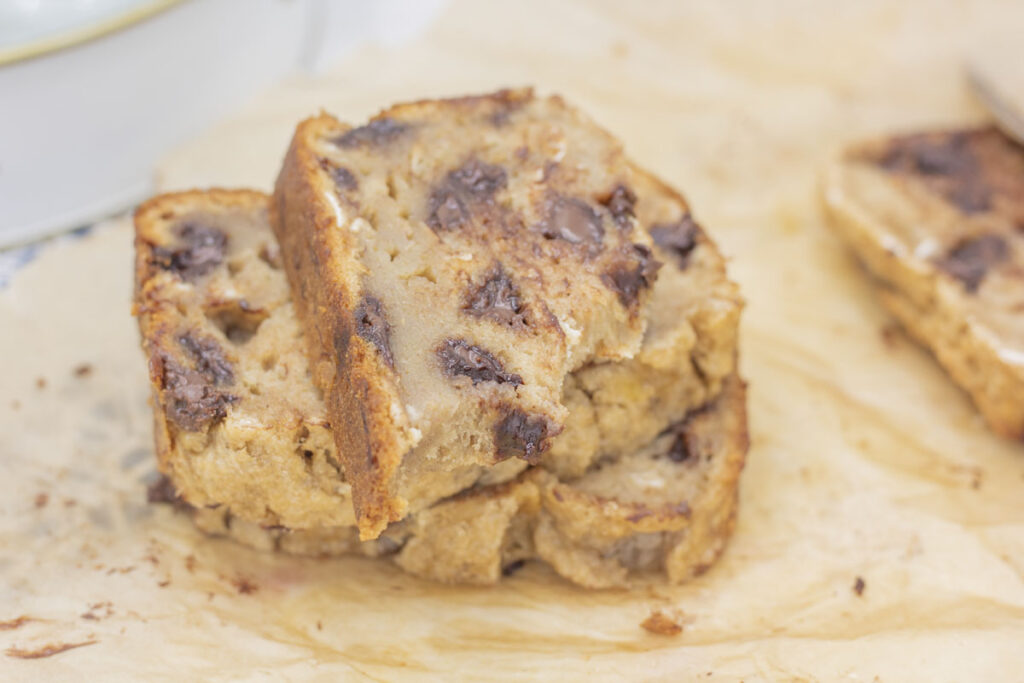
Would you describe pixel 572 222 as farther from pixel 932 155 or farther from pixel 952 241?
pixel 932 155

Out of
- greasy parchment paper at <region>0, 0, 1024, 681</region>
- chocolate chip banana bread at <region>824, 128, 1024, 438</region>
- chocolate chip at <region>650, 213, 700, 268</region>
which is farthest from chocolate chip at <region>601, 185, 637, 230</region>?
chocolate chip banana bread at <region>824, 128, 1024, 438</region>

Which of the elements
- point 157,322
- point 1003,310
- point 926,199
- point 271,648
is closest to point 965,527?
point 1003,310

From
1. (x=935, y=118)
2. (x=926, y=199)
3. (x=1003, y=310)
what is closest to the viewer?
(x=1003, y=310)

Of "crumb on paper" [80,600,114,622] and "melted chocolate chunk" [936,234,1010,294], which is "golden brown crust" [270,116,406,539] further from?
"melted chocolate chunk" [936,234,1010,294]

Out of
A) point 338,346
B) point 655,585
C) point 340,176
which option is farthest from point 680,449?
point 340,176

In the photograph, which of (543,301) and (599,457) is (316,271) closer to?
(543,301)

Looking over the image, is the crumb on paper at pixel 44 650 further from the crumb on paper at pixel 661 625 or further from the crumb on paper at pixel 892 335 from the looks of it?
the crumb on paper at pixel 892 335
